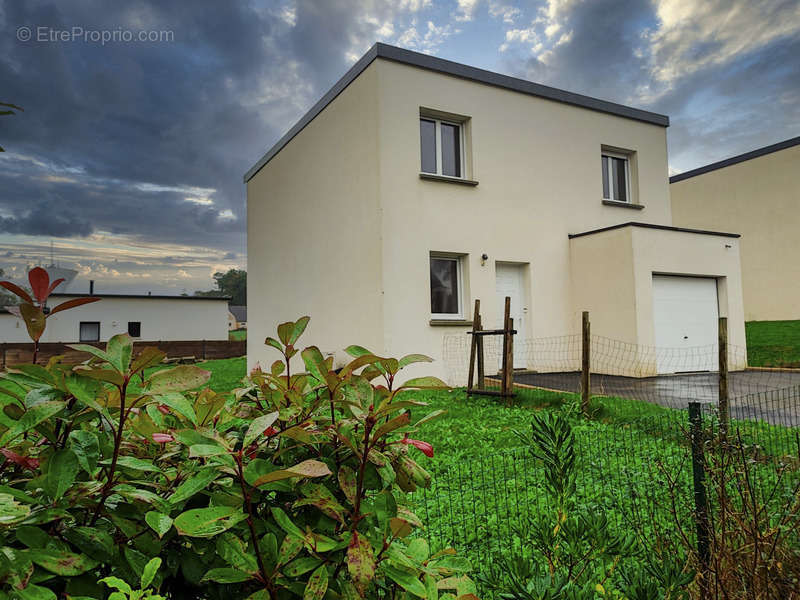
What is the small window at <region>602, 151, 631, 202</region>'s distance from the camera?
45.6ft

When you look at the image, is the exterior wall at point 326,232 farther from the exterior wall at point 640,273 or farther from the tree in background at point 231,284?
the tree in background at point 231,284

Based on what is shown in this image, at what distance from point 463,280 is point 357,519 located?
34.9ft

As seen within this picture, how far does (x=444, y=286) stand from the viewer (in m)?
11.3

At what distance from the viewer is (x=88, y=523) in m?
0.85

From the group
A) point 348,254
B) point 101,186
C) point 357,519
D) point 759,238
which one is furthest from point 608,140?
point 101,186

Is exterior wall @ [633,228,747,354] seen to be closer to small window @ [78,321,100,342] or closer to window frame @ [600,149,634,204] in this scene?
window frame @ [600,149,634,204]

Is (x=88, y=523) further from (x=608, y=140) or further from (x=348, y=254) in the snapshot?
(x=608, y=140)

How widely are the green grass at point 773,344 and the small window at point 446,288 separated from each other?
8.24 meters

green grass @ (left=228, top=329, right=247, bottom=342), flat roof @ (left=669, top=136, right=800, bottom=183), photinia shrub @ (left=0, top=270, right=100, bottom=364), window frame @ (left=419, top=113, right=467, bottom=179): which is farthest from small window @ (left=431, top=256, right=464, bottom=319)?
green grass @ (left=228, top=329, right=247, bottom=342)

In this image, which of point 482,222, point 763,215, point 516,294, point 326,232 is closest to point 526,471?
point 482,222

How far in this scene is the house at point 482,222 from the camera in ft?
35.1

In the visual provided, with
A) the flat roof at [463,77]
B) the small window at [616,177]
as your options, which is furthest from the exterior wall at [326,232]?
the small window at [616,177]

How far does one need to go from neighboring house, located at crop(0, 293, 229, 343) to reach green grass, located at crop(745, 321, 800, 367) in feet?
107
